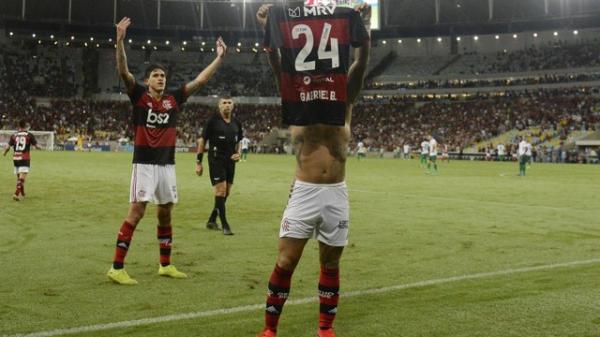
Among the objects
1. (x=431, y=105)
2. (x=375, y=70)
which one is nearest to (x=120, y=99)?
(x=375, y=70)

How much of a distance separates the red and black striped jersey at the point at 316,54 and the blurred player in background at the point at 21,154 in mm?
13048

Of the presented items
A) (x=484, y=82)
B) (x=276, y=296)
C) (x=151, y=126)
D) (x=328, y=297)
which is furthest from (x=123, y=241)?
(x=484, y=82)

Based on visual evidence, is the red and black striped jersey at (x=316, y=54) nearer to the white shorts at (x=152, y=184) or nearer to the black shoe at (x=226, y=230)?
the white shorts at (x=152, y=184)

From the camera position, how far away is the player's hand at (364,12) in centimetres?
442

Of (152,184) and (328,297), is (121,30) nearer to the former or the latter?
(152,184)

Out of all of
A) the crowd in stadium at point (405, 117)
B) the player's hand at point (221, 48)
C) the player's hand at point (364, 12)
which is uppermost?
the crowd in stadium at point (405, 117)

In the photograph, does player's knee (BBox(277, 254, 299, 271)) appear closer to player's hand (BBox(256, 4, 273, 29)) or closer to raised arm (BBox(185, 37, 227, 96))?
player's hand (BBox(256, 4, 273, 29))

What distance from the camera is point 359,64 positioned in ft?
15.0

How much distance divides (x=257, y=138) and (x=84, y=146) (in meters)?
19.1

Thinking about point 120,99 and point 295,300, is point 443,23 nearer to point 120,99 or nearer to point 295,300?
point 120,99

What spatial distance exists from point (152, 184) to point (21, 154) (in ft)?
36.1

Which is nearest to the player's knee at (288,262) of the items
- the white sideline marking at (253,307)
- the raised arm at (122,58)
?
the white sideline marking at (253,307)

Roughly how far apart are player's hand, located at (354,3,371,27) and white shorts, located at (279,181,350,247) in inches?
46.9

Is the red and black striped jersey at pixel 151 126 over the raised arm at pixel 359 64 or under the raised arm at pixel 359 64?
under
